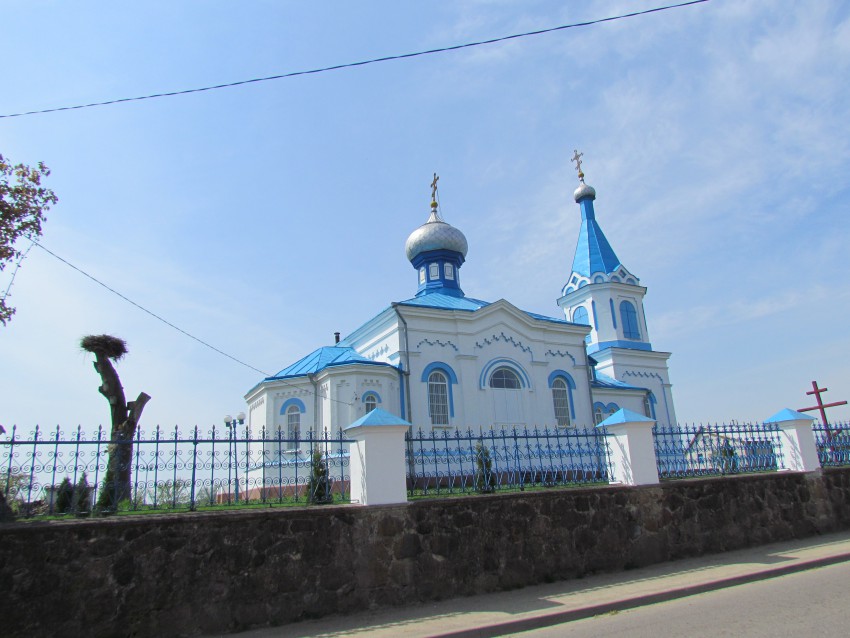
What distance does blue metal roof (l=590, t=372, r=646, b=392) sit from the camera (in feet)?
72.7

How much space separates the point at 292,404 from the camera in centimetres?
1759

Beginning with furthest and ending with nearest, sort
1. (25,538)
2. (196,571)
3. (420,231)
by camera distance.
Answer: (420,231)
(196,571)
(25,538)

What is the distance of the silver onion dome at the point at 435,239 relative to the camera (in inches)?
885

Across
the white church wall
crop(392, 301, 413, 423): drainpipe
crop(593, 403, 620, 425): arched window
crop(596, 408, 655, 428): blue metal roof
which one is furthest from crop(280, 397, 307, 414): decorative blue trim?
crop(596, 408, 655, 428): blue metal roof

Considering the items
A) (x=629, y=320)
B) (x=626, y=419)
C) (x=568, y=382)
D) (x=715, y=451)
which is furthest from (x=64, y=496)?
(x=629, y=320)

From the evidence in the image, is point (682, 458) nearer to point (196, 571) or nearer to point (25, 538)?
point (196, 571)

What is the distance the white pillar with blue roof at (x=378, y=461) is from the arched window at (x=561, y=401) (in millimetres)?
12545

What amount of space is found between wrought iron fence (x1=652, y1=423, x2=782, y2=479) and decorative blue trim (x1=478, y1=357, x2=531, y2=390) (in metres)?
7.51

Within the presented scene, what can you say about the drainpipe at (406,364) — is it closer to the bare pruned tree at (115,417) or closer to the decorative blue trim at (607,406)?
the bare pruned tree at (115,417)

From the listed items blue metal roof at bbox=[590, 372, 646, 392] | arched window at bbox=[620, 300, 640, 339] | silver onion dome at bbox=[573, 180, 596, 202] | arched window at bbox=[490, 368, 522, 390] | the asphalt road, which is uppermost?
silver onion dome at bbox=[573, 180, 596, 202]

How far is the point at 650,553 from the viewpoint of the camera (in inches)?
345

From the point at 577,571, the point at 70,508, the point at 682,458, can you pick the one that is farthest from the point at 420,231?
the point at 70,508

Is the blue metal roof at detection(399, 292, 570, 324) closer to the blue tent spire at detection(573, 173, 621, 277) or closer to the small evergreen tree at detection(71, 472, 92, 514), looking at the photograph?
the blue tent spire at detection(573, 173, 621, 277)

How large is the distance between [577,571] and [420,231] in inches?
639
